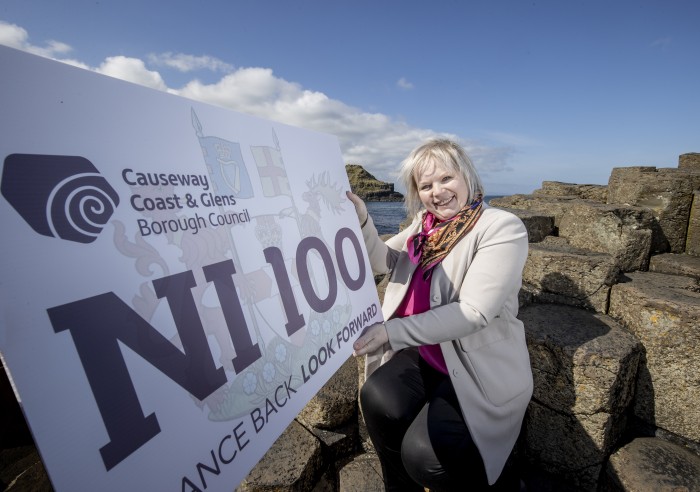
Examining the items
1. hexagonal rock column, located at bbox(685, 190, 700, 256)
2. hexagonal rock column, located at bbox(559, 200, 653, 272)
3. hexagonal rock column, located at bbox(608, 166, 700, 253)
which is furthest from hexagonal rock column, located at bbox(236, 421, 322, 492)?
hexagonal rock column, located at bbox(685, 190, 700, 256)

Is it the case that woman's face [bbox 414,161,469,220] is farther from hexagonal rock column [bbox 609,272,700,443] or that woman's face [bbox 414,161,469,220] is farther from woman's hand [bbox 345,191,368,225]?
hexagonal rock column [bbox 609,272,700,443]

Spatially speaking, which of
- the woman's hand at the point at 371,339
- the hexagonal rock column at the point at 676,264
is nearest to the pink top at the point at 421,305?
the woman's hand at the point at 371,339

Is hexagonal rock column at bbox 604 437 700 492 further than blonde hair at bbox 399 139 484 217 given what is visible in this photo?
No

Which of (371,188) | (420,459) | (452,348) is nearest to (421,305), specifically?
(452,348)

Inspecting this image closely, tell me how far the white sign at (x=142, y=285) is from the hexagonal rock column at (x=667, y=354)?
5.89 ft

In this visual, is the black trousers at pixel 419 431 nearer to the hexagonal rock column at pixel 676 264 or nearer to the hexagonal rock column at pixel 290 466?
the hexagonal rock column at pixel 290 466

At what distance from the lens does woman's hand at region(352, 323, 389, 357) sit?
59.7 inches

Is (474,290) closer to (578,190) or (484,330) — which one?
(484,330)

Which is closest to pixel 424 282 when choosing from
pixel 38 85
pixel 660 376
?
pixel 660 376

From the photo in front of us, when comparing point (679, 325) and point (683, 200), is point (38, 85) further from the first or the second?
point (683, 200)

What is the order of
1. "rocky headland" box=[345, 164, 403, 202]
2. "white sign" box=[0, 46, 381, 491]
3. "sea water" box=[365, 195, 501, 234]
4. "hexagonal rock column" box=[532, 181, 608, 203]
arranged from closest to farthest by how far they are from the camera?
"white sign" box=[0, 46, 381, 491] → "hexagonal rock column" box=[532, 181, 608, 203] → "sea water" box=[365, 195, 501, 234] → "rocky headland" box=[345, 164, 403, 202]

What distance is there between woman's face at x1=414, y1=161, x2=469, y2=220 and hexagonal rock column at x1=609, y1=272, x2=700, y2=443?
1.12 m

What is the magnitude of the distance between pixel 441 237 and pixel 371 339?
655 mm

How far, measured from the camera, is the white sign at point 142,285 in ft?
2.06
